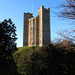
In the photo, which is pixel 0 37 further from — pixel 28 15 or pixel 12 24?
pixel 28 15

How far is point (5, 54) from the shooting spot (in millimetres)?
10172

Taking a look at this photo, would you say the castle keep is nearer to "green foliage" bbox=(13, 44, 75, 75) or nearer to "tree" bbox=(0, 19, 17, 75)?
"tree" bbox=(0, 19, 17, 75)

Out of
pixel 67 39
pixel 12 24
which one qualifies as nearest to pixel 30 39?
pixel 12 24

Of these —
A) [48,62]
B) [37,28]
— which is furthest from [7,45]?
[37,28]

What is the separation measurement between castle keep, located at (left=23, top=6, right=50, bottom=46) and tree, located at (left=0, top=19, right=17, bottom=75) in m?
24.9

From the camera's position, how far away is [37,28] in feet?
131

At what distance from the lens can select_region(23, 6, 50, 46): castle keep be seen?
3762cm

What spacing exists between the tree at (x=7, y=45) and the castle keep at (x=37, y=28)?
24.9 metres

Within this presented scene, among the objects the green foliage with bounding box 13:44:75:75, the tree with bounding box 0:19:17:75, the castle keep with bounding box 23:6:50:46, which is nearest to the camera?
the green foliage with bounding box 13:44:75:75

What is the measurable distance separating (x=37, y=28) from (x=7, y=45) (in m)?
30.4

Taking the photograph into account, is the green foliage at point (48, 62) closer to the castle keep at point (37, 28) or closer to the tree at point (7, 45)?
the tree at point (7, 45)

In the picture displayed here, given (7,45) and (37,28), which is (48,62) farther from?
(37,28)

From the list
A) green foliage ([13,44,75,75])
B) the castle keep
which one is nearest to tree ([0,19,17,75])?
green foliage ([13,44,75,75])

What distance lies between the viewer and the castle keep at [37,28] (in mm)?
37625
